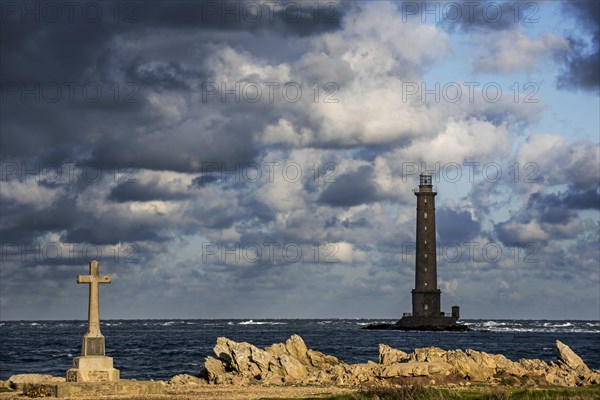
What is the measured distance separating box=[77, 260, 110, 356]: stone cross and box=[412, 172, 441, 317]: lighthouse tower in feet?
249

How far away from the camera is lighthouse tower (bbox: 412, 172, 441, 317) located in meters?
106

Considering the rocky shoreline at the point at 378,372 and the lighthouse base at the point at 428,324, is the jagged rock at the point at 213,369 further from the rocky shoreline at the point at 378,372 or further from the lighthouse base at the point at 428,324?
the lighthouse base at the point at 428,324

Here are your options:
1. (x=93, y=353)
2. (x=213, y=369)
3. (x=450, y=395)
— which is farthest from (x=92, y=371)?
(x=450, y=395)

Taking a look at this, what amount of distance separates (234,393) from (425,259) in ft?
A: 248

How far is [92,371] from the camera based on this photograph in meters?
30.5

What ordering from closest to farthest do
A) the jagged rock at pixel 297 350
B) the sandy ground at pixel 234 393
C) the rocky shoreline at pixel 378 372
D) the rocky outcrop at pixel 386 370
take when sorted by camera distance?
the sandy ground at pixel 234 393 < the rocky shoreline at pixel 378 372 < the rocky outcrop at pixel 386 370 < the jagged rock at pixel 297 350

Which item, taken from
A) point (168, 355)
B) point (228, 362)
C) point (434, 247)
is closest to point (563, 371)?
point (228, 362)

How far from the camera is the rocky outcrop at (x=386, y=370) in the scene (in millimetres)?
37500

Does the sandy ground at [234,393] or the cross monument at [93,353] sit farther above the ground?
the cross monument at [93,353]

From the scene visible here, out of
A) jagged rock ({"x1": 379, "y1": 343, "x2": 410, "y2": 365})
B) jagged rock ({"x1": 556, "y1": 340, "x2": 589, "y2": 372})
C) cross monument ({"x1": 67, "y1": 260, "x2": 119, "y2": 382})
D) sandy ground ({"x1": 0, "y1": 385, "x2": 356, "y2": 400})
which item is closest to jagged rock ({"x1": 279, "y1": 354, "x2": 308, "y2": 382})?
sandy ground ({"x1": 0, "y1": 385, "x2": 356, "y2": 400})

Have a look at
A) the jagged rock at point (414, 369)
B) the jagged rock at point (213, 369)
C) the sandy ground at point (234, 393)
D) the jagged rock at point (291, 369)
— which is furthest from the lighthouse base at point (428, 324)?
the sandy ground at point (234, 393)

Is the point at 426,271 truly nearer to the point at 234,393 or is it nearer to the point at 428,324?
the point at 428,324

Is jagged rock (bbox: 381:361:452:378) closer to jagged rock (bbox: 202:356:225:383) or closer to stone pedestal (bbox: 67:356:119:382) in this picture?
jagged rock (bbox: 202:356:225:383)

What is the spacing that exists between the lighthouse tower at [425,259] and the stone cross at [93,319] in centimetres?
7595
